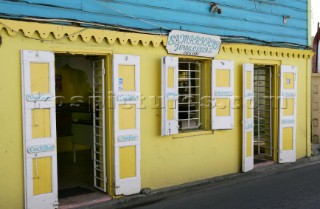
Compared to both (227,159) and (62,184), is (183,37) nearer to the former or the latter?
(227,159)

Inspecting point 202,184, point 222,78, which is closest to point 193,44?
point 222,78

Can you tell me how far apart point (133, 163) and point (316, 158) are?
5864 mm

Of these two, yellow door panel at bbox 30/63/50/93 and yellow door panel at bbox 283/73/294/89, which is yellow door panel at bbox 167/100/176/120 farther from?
yellow door panel at bbox 283/73/294/89

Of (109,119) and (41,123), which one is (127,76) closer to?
(109,119)

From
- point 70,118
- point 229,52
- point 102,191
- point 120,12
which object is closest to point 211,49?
point 229,52

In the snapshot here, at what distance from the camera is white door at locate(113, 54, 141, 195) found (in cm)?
672

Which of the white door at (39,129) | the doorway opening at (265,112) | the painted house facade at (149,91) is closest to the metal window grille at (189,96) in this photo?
the painted house facade at (149,91)

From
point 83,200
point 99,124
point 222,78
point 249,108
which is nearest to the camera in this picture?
point 83,200

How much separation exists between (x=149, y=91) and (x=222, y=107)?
181 cm

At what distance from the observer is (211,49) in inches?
317

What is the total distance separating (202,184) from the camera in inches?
314

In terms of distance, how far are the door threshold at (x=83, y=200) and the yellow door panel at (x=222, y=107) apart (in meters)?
2.83

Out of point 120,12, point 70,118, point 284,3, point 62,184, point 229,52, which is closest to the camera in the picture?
point 120,12

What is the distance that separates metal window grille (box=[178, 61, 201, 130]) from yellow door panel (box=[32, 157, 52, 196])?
9.68 ft
